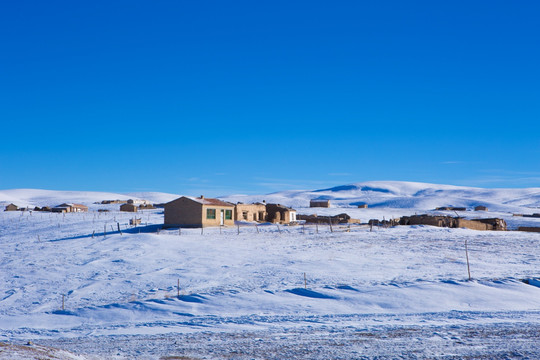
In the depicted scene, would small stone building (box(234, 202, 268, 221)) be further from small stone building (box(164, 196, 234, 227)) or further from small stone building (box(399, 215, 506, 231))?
small stone building (box(399, 215, 506, 231))

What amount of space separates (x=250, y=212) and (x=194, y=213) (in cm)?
911

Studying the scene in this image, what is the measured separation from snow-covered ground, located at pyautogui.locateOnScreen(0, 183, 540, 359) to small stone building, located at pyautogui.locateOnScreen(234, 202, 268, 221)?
11992 millimetres

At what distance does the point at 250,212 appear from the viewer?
196ft

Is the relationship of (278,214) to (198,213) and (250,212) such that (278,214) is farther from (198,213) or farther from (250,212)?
(198,213)

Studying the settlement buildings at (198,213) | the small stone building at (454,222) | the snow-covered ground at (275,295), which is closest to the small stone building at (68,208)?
the settlement buildings at (198,213)

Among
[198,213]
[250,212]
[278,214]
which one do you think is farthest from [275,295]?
[278,214]

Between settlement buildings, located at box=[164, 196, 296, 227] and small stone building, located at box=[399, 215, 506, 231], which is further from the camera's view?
small stone building, located at box=[399, 215, 506, 231]

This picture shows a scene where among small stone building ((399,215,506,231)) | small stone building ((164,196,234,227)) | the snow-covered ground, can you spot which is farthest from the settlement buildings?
small stone building ((399,215,506,231))

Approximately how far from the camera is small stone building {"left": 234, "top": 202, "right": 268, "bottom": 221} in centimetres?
5751

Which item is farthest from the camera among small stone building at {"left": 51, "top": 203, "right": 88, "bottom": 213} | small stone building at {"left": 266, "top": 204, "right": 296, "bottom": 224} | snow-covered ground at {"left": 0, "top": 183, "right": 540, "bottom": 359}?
small stone building at {"left": 51, "top": 203, "right": 88, "bottom": 213}

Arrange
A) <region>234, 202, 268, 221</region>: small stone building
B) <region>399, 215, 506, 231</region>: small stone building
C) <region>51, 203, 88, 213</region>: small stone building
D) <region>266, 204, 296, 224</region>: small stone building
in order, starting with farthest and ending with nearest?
<region>51, 203, 88, 213</region>: small stone building, <region>266, 204, 296, 224</region>: small stone building, <region>234, 202, 268, 221</region>: small stone building, <region>399, 215, 506, 231</region>: small stone building

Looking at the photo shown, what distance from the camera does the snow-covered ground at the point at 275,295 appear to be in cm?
1558

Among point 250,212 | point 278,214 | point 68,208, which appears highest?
point 68,208

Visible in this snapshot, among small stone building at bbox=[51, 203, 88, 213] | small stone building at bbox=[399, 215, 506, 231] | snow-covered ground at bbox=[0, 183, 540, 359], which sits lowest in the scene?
snow-covered ground at bbox=[0, 183, 540, 359]
